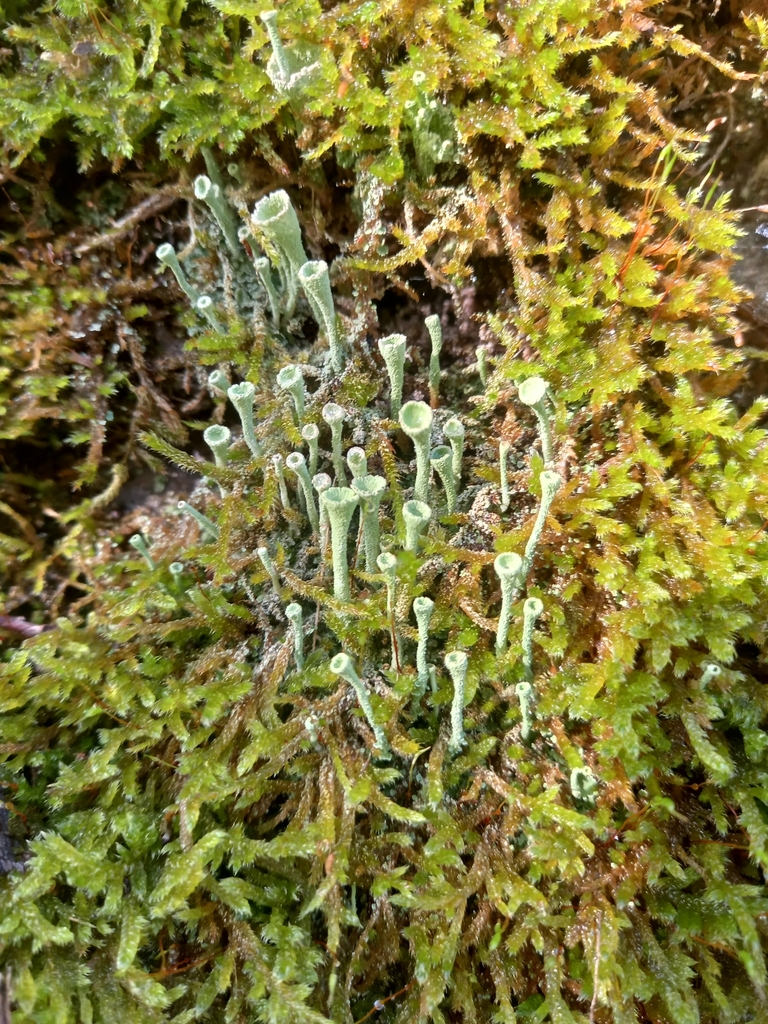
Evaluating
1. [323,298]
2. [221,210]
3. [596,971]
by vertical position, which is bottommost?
[596,971]

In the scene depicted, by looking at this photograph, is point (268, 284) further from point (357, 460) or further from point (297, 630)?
point (297, 630)

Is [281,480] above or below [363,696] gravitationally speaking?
above

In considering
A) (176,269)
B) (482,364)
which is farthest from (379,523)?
(176,269)

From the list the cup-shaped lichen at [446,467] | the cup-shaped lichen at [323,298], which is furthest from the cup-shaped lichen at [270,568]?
the cup-shaped lichen at [323,298]

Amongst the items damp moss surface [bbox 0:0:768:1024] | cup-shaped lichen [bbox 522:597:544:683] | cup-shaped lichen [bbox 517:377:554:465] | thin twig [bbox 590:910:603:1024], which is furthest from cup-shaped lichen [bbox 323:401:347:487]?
thin twig [bbox 590:910:603:1024]

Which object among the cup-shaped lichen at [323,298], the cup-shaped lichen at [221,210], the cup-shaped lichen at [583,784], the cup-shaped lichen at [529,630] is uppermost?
the cup-shaped lichen at [221,210]

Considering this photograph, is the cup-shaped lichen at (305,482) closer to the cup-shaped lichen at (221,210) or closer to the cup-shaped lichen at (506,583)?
the cup-shaped lichen at (506,583)

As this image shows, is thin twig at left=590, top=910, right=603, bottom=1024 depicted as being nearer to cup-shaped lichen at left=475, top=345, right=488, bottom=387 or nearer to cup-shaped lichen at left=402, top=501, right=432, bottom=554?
cup-shaped lichen at left=402, top=501, right=432, bottom=554
